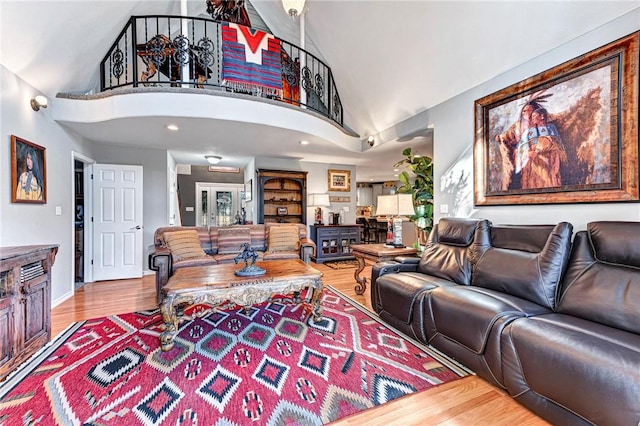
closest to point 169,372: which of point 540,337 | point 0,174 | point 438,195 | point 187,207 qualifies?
point 540,337

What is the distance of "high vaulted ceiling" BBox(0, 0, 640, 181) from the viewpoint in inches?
93.5

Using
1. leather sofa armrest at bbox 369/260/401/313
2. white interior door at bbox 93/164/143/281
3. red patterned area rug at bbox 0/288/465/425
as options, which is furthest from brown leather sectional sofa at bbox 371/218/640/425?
white interior door at bbox 93/164/143/281

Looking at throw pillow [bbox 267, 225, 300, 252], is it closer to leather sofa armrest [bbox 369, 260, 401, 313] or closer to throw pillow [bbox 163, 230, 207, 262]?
throw pillow [bbox 163, 230, 207, 262]

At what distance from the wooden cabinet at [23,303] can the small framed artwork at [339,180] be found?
16.7 ft

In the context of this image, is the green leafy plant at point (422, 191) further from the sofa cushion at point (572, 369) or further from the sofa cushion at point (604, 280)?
the sofa cushion at point (572, 369)

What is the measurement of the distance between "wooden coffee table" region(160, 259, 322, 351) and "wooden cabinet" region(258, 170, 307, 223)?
3.34 metres

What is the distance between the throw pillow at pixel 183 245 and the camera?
12.0ft

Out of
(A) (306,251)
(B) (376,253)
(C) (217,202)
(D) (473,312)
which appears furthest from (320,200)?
(C) (217,202)

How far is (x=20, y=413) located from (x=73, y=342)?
3.01 feet

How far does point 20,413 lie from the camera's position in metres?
1.50

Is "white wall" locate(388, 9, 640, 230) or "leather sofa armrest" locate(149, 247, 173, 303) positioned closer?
"white wall" locate(388, 9, 640, 230)

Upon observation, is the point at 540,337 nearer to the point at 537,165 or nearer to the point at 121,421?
the point at 537,165

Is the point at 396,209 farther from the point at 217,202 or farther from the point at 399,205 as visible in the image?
the point at 217,202

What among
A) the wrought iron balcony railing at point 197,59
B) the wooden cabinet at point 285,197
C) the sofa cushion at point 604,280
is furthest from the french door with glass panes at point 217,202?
the sofa cushion at point 604,280
